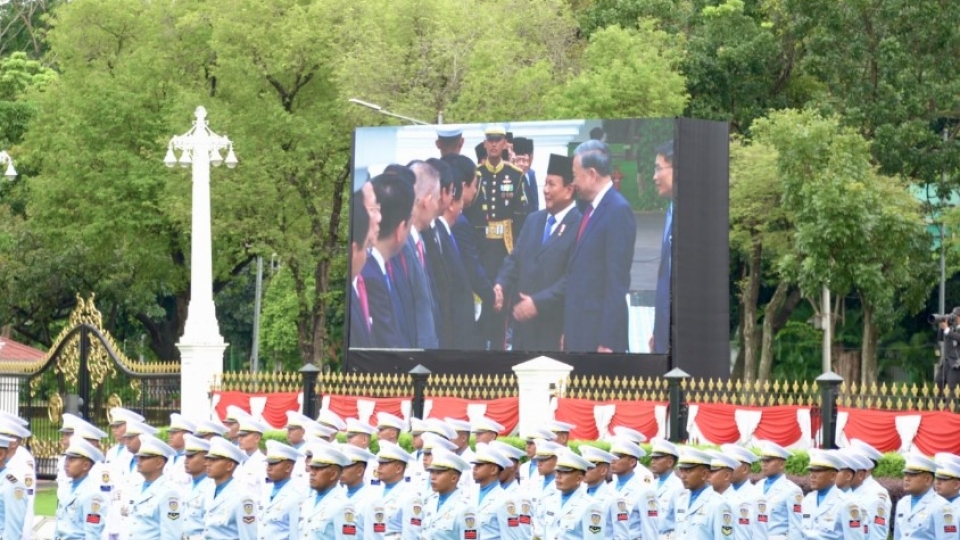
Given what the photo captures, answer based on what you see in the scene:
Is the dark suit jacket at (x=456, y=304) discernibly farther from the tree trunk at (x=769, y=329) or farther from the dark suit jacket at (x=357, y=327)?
the tree trunk at (x=769, y=329)

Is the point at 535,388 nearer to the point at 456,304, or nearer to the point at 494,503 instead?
the point at 456,304

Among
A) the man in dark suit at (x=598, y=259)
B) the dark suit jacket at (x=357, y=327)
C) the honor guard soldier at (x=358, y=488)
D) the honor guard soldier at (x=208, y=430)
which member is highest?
the man in dark suit at (x=598, y=259)

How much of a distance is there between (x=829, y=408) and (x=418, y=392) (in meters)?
6.03

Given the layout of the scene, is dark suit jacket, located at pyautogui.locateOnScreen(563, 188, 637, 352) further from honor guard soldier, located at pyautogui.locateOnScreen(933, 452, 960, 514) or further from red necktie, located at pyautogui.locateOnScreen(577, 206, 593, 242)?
honor guard soldier, located at pyautogui.locateOnScreen(933, 452, 960, 514)

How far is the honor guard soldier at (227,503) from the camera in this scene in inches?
518

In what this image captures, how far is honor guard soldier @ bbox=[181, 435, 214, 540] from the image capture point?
13.6 metres

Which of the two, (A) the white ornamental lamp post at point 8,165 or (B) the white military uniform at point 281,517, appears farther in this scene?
(A) the white ornamental lamp post at point 8,165

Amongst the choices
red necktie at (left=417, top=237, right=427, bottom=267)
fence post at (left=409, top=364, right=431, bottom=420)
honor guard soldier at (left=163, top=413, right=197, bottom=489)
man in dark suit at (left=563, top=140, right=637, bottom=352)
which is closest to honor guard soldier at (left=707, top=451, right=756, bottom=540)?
honor guard soldier at (left=163, top=413, right=197, bottom=489)

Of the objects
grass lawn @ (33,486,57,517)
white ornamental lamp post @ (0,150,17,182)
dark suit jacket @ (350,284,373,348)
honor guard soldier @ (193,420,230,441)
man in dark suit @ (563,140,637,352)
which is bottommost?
grass lawn @ (33,486,57,517)

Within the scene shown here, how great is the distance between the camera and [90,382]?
91.5 ft

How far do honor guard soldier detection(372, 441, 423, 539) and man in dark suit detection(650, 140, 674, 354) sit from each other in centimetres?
1487

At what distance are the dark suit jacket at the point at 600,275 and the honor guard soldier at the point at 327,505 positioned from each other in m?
15.7

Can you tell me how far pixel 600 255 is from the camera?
28.9 meters

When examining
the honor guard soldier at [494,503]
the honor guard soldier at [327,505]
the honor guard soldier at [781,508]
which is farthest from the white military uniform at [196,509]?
the honor guard soldier at [781,508]
